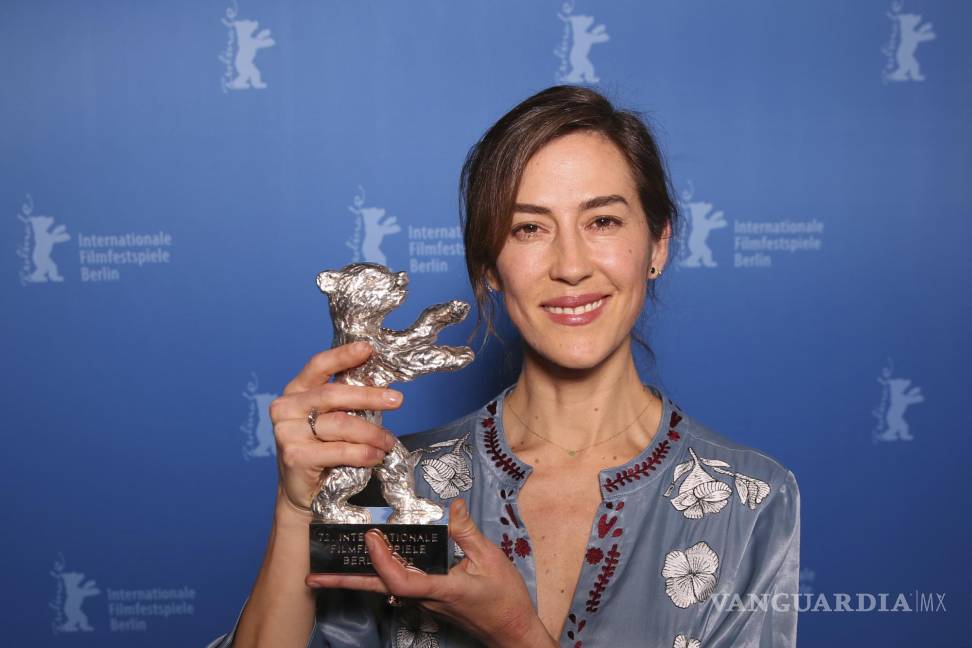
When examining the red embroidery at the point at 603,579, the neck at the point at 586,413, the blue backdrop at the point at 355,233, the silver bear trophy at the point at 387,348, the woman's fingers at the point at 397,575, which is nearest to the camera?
the woman's fingers at the point at 397,575

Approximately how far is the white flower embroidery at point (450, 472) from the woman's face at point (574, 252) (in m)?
0.25

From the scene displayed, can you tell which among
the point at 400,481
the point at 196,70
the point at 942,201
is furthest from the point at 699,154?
the point at 400,481

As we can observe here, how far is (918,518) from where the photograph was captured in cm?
273

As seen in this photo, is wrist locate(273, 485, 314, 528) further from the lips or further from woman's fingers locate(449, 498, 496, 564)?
the lips

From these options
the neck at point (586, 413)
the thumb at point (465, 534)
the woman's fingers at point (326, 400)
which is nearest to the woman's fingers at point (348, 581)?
the thumb at point (465, 534)

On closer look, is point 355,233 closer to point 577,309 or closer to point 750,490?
point 577,309

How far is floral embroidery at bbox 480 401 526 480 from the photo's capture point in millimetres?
1652

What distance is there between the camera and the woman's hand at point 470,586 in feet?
4.22

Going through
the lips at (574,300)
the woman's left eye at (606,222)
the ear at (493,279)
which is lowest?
the lips at (574,300)

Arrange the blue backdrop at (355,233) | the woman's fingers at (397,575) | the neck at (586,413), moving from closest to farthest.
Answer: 1. the woman's fingers at (397,575)
2. the neck at (586,413)
3. the blue backdrop at (355,233)

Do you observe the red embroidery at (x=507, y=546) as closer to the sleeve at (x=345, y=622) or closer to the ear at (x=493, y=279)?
the sleeve at (x=345, y=622)

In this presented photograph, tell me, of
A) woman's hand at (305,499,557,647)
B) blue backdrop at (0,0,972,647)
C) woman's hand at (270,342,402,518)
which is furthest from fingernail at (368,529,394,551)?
blue backdrop at (0,0,972,647)

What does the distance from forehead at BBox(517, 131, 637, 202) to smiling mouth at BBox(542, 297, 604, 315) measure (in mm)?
182

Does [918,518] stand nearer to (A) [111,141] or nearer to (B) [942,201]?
(B) [942,201]
